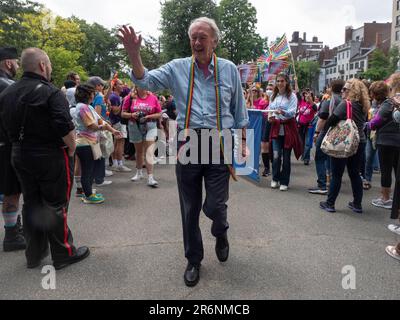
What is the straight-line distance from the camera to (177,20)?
38031 mm

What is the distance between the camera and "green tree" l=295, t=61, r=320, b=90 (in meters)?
74.8

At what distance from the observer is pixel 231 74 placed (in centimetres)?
302

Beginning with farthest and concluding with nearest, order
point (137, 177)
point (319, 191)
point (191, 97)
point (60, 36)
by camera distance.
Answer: point (60, 36) → point (137, 177) → point (319, 191) → point (191, 97)

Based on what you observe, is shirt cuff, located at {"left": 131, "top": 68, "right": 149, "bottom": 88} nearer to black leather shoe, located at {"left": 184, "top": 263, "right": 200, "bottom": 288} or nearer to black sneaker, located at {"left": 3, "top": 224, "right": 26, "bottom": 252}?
black leather shoe, located at {"left": 184, "top": 263, "right": 200, "bottom": 288}

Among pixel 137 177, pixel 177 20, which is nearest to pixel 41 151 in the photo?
pixel 137 177

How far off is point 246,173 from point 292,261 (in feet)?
12.3

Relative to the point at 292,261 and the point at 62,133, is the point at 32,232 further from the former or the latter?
the point at 292,261

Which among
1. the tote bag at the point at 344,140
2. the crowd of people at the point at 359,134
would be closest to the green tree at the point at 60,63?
the crowd of people at the point at 359,134

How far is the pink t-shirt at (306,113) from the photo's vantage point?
8.71 metres

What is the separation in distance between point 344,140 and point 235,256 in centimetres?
232

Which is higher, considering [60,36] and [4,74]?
[60,36]

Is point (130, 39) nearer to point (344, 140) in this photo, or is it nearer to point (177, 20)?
point (344, 140)

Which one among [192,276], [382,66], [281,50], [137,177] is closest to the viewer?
[192,276]

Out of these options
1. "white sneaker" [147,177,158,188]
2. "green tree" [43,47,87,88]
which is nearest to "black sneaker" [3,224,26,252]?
"white sneaker" [147,177,158,188]
